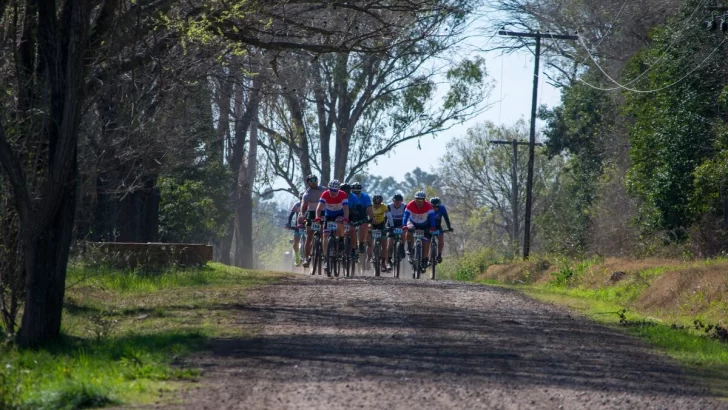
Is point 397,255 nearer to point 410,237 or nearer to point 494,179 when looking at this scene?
point 410,237

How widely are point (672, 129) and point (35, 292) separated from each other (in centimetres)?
2159

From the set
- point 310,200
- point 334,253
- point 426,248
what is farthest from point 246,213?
point 334,253

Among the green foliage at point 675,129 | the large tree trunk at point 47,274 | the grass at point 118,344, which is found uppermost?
the green foliage at point 675,129

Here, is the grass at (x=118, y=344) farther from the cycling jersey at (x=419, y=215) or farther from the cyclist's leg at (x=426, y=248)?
the cyclist's leg at (x=426, y=248)

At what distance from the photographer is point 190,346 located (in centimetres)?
1130

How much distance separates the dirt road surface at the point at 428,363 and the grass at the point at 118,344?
1.30 ft

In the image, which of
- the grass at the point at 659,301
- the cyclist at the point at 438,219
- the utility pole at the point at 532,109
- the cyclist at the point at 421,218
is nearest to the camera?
the grass at the point at 659,301

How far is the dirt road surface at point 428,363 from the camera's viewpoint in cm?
866

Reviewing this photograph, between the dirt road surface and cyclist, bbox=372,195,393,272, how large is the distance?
977cm

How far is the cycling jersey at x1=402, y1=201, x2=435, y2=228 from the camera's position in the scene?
25.6 metres

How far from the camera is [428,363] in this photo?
33.9ft

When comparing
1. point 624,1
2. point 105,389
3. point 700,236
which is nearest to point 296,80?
point 624,1

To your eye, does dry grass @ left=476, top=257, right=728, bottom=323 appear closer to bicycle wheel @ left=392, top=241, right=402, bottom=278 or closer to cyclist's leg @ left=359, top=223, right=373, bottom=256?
bicycle wheel @ left=392, top=241, right=402, bottom=278

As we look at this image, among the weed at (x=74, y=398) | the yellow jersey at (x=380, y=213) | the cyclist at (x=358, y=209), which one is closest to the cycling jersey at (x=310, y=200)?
the cyclist at (x=358, y=209)
